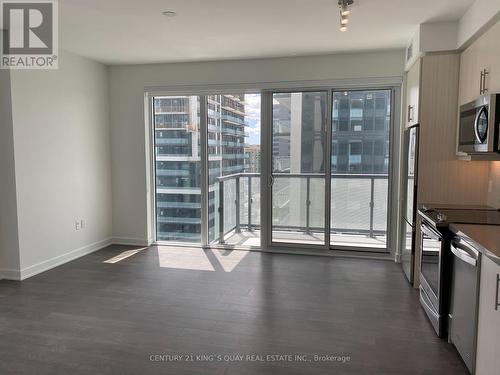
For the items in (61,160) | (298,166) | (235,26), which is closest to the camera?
(235,26)

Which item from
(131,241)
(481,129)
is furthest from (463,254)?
(131,241)

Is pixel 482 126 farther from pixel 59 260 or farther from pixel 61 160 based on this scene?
pixel 59 260

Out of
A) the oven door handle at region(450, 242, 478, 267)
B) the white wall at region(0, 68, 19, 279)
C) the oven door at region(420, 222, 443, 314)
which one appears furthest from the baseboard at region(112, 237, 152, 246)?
the oven door handle at region(450, 242, 478, 267)

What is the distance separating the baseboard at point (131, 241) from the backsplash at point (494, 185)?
4559 mm

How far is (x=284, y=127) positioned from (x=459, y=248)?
3.17 metres

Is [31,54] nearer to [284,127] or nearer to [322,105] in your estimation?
[284,127]

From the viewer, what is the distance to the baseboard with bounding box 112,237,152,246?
584cm

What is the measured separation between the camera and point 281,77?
5.18 meters

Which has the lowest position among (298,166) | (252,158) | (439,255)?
(439,255)

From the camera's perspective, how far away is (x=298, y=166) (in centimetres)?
535

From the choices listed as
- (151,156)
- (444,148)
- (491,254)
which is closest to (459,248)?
(491,254)

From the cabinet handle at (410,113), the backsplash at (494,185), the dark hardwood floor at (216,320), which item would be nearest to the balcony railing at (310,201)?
the dark hardwood floor at (216,320)

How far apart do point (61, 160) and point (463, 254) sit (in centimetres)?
456

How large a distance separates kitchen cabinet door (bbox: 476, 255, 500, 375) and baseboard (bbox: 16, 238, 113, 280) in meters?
4.46
